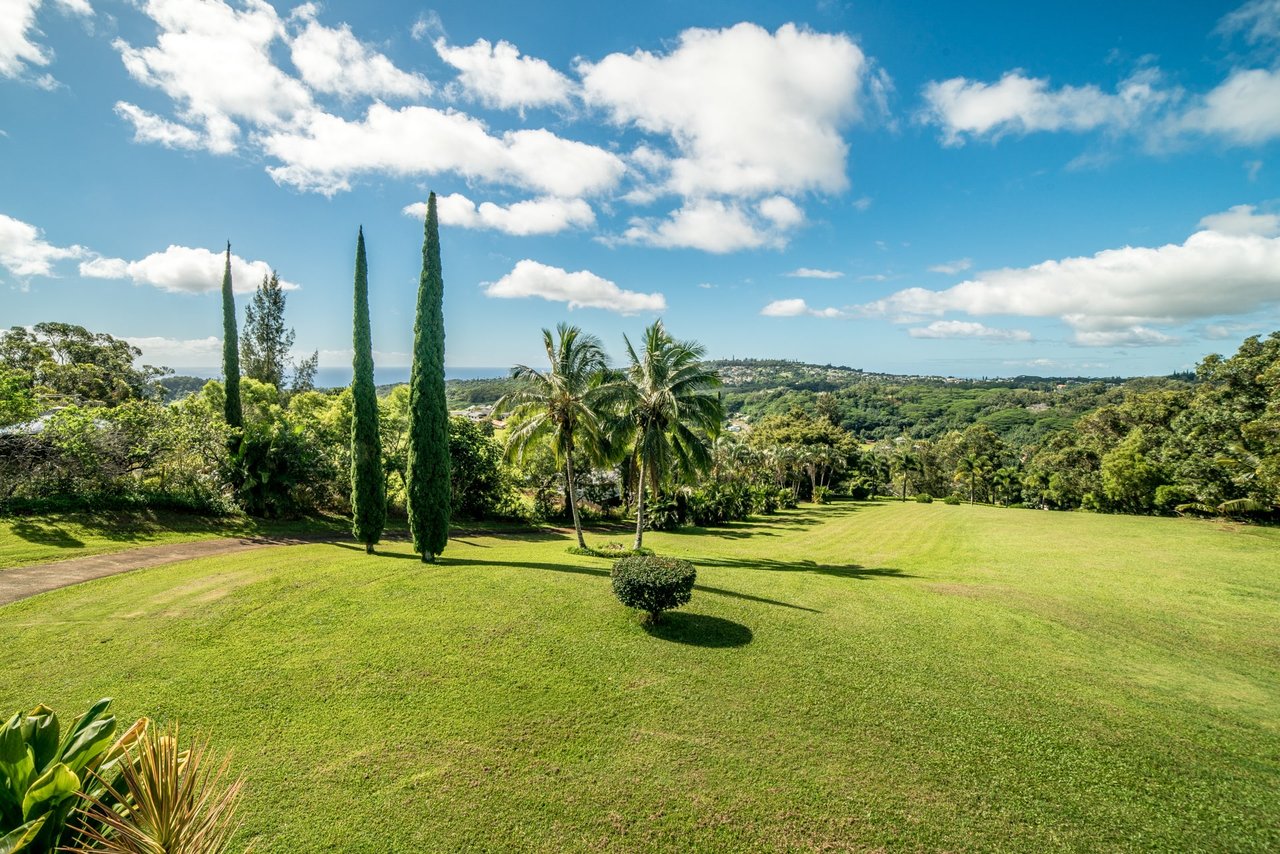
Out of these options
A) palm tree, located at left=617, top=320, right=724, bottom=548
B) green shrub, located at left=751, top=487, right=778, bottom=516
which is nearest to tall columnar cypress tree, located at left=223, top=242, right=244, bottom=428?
palm tree, located at left=617, top=320, right=724, bottom=548

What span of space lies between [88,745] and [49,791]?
53 centimetres

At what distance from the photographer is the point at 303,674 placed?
24.6ft

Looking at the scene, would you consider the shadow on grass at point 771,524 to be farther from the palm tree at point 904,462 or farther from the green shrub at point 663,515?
the palm tree at point 904,462

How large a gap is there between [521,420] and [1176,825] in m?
17.6

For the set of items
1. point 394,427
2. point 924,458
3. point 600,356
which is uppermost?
point 600,356

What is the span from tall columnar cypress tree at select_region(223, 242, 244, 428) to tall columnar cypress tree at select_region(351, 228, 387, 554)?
517 inches

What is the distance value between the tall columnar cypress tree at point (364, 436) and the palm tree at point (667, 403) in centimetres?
826

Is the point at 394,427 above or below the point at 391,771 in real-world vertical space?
above

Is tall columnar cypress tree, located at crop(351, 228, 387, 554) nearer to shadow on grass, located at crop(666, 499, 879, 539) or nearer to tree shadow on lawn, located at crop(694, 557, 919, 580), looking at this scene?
tree shadow on lawn, located at crop(694, 557, 919, 580)

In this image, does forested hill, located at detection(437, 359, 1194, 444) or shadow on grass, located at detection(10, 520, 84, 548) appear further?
forested hill, located at detection(437, 359, 1194, 444)

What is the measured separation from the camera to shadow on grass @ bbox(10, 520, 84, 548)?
15.0 meters

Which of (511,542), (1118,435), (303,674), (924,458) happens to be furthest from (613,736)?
(924,458)

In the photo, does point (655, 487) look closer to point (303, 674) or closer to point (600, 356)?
point (600, 356)

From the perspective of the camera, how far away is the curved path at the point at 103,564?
36.5 feet
